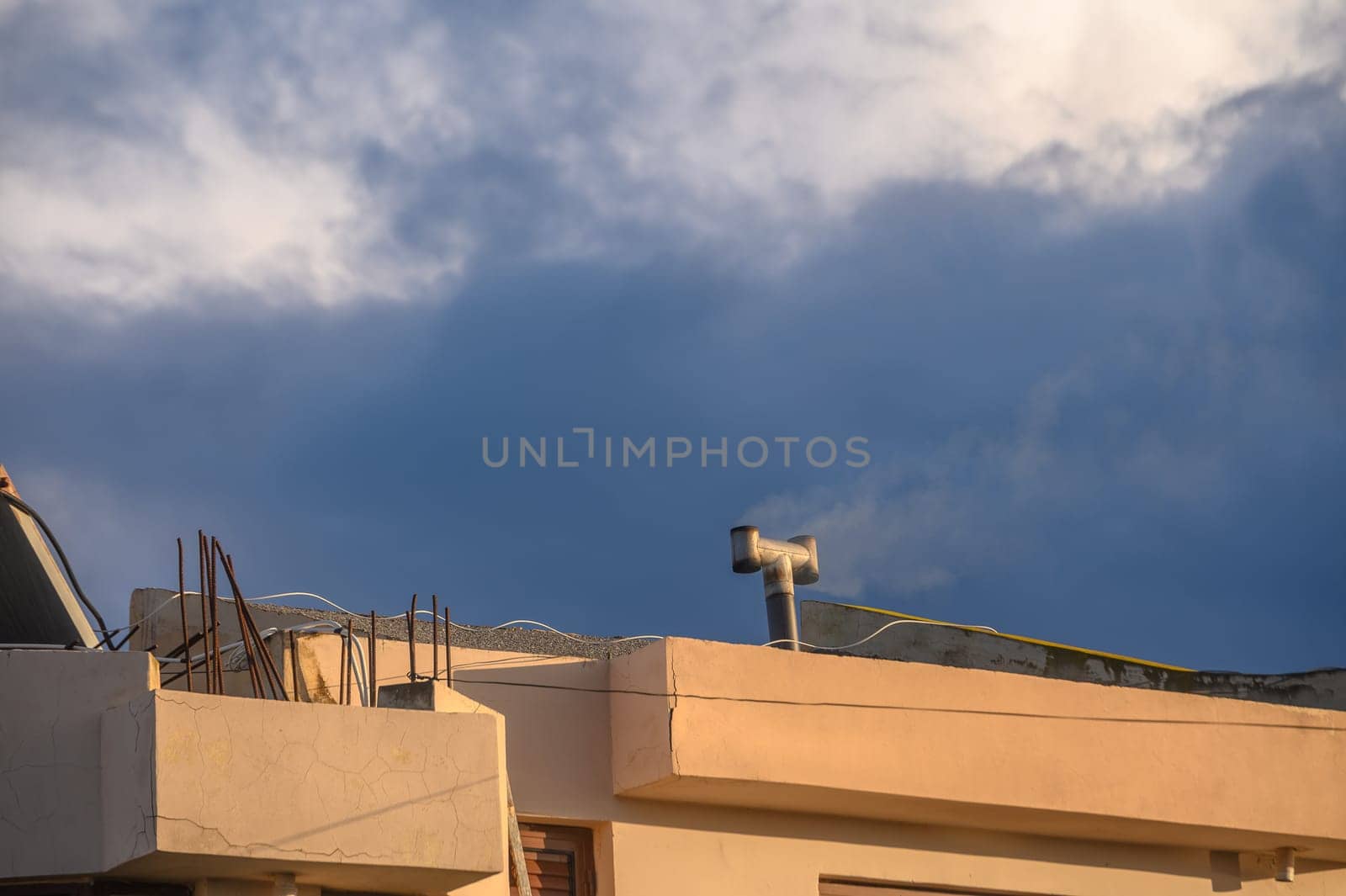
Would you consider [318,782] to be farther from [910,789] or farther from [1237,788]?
[1237,788]

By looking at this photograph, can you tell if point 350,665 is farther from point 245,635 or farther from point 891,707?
point 891,707

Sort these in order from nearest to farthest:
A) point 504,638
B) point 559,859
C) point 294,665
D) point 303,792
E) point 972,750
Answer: point 303,792
point 294,665
point 559,859
point 972,750
point 504,638

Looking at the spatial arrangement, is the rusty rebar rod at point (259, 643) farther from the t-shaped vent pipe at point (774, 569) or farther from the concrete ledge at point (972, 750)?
the t-shaped vent pipe at point (774, 569)

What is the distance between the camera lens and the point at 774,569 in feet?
44.9

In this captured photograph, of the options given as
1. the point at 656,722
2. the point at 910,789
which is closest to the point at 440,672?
the point at 656,722

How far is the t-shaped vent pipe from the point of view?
13.5m

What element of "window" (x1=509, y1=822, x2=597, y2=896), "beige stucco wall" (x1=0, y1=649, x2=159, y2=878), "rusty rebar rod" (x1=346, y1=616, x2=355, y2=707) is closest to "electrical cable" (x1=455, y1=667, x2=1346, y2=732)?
"rusty rebar rod" (x1=346, y1=616, x2=355, y2=707)

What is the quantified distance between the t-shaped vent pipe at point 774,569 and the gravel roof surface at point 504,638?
1113 millimetres

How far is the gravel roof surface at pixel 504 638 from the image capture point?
40.7ft

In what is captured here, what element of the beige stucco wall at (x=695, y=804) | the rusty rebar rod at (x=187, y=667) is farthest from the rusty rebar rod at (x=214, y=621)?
the beige stucco wall at (x=695, y=804)

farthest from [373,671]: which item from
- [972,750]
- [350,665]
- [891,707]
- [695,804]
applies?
[972,750]

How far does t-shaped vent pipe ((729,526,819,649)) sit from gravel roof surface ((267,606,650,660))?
1.11 meters

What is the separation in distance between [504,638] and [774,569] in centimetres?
218

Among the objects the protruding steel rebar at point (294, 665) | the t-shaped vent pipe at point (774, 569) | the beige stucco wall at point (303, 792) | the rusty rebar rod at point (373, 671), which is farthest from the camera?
the t-shaped vent pipe at point (774, 569)
